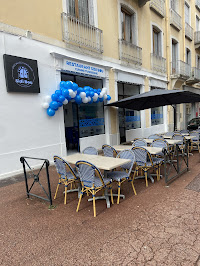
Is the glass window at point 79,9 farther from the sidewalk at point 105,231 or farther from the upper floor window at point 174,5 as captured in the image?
the upper floor window at point 174,5

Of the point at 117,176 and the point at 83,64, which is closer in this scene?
the point at 117,176

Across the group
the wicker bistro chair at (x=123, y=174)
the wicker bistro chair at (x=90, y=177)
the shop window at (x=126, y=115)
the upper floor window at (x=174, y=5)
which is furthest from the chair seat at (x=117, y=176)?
the upper floor window at (x=174, y=5)

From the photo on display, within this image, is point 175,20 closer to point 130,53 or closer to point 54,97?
point 130,53

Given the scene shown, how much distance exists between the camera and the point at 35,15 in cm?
605

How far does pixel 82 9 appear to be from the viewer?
25.6 feet

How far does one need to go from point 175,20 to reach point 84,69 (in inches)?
434

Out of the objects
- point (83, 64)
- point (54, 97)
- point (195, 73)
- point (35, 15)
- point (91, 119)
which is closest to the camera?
point (35, 15)

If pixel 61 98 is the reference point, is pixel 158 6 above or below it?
above

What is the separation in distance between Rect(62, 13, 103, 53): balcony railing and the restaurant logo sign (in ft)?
6.36

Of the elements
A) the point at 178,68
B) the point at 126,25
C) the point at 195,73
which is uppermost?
the point at 126,25

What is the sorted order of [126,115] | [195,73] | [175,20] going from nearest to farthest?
[126,115] → [175,20] → [195,73]

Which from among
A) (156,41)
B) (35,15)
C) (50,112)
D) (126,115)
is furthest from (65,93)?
(156,41)

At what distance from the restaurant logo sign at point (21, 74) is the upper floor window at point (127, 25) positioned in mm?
6092

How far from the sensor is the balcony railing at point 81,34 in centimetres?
696
